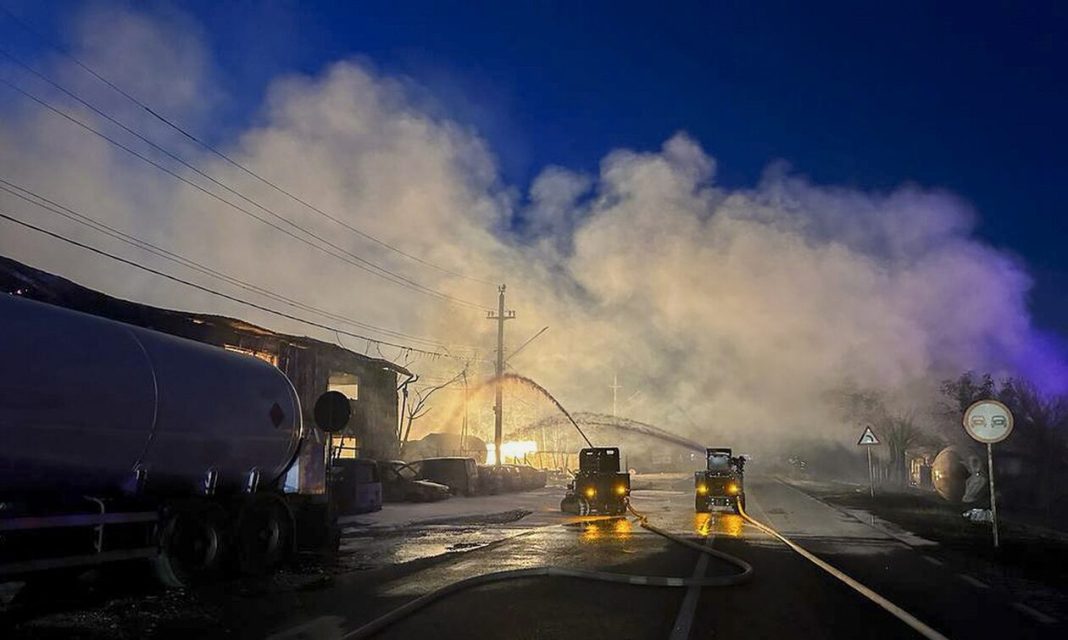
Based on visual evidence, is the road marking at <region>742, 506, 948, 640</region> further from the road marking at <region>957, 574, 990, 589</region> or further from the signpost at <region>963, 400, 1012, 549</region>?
the signpost at <region>963, 400, 1012, 549</region>

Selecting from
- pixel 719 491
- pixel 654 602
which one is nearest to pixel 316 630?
pixel 654 602

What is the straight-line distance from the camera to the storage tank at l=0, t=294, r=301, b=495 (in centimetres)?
797

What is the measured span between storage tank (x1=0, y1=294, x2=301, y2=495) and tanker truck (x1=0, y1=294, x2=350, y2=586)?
15mm

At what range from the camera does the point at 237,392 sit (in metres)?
11.3

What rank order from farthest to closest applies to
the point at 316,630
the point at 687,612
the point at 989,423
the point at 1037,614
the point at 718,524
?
the point at 718,524 → the point at 989,423 → the point at 1037,614 → the point at 687,612 → the point at 316,630

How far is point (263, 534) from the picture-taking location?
38.6 feet

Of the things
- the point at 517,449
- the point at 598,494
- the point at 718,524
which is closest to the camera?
the point at 718,524

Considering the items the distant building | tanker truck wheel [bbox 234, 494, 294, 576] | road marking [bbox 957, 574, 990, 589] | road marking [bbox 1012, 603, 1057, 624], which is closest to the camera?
road marking [bbox 1012, 603, 1057, 624]

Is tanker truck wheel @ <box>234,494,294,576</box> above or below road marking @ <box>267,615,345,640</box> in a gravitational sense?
above

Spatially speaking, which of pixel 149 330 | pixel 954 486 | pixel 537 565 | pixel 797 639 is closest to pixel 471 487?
pixel 954 486

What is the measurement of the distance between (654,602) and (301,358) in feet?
77.7

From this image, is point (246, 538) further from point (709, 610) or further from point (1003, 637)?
point (1003, 637)

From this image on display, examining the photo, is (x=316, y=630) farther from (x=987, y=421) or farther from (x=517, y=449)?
(x=517, y=449)

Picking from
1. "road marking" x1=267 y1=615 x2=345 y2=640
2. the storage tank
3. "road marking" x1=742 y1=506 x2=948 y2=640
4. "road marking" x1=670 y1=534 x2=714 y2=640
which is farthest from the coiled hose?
the storage tank
